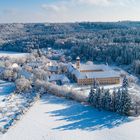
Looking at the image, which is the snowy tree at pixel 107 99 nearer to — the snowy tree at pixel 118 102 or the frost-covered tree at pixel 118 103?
the snowy tree at pixel 118 102

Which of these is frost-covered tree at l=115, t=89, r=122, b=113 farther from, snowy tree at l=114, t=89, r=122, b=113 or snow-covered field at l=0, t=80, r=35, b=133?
snow-covered field at l=0, t=80, r=35, b=133

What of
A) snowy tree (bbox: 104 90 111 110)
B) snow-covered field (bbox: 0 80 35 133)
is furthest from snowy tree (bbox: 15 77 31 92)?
snowy tree (bbox: 104 90 111 110)

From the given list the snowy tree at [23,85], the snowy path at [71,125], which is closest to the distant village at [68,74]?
the snowy tree at [23,85]

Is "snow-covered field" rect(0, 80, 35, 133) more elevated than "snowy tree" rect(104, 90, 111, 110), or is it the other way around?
"snowy tree" rect(104, 90, 111, 110)

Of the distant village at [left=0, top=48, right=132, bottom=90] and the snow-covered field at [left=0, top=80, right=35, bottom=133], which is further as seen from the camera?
the distant village at [left=0, top=48, right=132, bottom=90]

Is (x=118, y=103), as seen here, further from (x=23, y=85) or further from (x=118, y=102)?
(x=23, y=85)

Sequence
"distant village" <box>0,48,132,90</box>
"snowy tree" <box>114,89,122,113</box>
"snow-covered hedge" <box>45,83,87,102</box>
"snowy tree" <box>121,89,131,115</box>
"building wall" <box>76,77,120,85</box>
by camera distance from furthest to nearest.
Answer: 1. "distant village" <box>0,48,132,90</box>
2. "building wall" <box>76,77,120,85</box>
3. "snow-covered hedge" <box>45,83,87,102</box>
4. "snowy tree" <box>114,89,122,113</box>
5. "snowy tree" <box>121,89,131,115</box>

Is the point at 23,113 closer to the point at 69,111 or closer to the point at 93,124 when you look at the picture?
the point at 69,111

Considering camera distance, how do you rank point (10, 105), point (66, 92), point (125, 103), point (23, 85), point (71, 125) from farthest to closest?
point (23, 85) < point (66, 92) < point (10, 105) < point (125, 103) < point (71, 125)

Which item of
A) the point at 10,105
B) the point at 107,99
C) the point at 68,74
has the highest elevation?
the point at 68,74

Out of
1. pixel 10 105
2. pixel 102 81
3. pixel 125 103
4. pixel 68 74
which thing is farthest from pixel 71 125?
pixel 68 74
